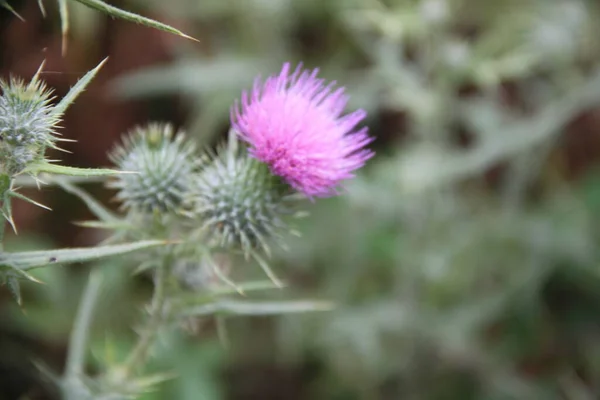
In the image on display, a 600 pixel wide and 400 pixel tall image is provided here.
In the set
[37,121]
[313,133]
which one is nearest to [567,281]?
[313,133]

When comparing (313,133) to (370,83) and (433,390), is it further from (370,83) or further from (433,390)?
(433,390)

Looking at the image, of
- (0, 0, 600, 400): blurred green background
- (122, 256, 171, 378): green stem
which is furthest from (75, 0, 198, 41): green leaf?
(0, 0, 600, 400): blurred green background

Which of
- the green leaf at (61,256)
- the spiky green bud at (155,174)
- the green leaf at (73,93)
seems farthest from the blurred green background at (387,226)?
the green leaf at (73,93)

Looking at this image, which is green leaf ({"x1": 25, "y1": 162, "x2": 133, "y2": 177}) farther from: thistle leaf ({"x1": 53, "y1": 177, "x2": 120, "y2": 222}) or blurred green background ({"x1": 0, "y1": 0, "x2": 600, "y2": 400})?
blurred green background ({"x1": 0, "y1": 0, "x2": 600, "y2": 400})

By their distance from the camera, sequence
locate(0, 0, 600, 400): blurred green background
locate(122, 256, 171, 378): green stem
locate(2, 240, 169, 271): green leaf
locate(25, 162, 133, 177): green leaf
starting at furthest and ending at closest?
locate(0, 0, 600, 400): blurred green background
locate(122, 256, 171, 378): green stem
locate(2, 240, 169, 271): green leaf
locate(25, 162, 133, 177): green leaf

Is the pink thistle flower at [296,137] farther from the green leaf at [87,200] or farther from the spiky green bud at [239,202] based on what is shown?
the green leaf at [87,200]

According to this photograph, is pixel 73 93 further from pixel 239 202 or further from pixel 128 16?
pixel 239 202
